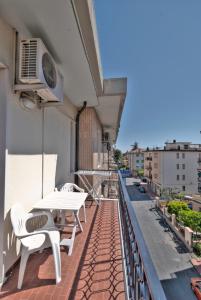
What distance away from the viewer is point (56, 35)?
2.38m

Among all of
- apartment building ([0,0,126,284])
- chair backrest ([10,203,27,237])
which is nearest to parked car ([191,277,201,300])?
apartment building ([0,0,126,284])

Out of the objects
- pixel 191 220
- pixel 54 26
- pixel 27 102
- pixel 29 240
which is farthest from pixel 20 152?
pixel 191 220

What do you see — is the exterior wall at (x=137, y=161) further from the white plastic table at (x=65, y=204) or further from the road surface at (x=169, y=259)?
the white plastic table at (x=65, y=204)

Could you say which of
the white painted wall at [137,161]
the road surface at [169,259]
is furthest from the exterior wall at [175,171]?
the white painted wall at [137,161]

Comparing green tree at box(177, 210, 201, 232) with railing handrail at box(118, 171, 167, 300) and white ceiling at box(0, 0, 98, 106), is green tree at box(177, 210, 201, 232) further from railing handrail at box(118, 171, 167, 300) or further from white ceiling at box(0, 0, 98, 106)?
railing handrail at box(118, 171, 167, 300)

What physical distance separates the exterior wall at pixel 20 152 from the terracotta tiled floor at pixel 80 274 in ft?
1.14

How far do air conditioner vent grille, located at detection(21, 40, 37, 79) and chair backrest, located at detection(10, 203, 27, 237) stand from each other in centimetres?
168

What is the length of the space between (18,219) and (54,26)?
2.48 metres

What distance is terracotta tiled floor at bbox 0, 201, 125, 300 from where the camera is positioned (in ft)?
6.62

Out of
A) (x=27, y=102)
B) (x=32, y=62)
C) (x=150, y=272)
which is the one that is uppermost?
(x=32, y=62)

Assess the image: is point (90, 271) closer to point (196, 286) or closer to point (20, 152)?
point (20, 152)

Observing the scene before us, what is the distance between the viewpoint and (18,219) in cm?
235

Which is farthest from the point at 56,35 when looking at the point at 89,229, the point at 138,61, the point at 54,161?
the point at 138,61

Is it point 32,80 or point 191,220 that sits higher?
point 32,80
